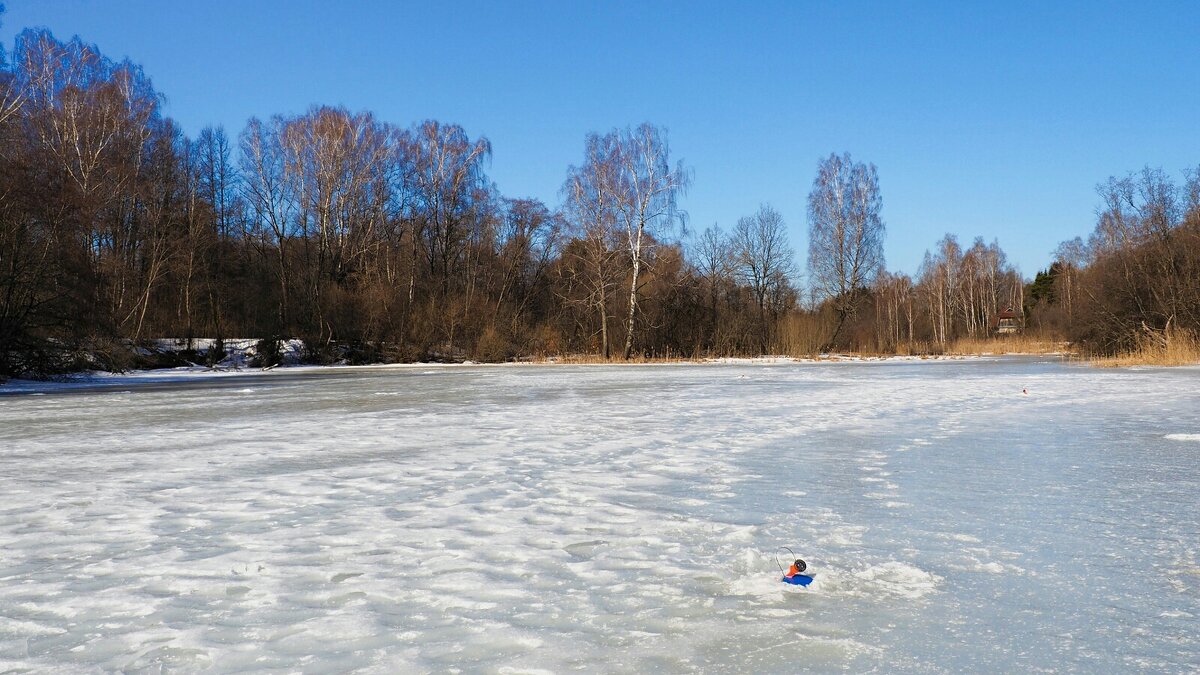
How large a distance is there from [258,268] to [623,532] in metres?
34.2

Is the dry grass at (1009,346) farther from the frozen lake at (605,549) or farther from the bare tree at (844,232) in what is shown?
the frozen lake at (605,549)

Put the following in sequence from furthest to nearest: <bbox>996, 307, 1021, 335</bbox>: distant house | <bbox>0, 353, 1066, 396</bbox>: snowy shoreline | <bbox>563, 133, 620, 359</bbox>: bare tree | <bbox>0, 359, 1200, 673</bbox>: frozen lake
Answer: <bbox>996, 307, 1021, 335</bbox>: distant house < <bbox>563, 133, 620, 359</bbox>: bare tree < <bbox>0, 353, 1066, 396</bbox>: snowy shoreline < <bbox>0, 359, 1200, 673</bbox>: frozen lake

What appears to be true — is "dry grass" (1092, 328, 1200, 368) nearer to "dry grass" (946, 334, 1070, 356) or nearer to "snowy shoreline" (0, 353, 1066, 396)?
"snowy shoreline" (0, 353, 1066, 396)

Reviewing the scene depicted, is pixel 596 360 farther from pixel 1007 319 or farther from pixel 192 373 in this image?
pixel 1007 319

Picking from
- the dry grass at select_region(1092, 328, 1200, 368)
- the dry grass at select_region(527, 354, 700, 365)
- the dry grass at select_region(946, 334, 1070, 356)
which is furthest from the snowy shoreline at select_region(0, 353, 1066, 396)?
the dry grass at select_region(1092, 328, 1200, 368)

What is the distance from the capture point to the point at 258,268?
34000 mm

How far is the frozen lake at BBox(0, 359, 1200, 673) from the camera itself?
2.18 m

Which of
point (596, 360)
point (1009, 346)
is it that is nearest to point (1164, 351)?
point (596, 360)

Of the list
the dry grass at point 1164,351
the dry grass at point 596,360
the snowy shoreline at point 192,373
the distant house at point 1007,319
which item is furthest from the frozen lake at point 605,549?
the distant house at point 1007,319

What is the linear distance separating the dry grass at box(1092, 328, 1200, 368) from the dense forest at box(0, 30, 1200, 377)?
252mm

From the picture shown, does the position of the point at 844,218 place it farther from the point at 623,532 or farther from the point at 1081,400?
the point at 623,532

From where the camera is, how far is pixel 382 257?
34594 mm

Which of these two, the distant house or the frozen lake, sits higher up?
the distant house

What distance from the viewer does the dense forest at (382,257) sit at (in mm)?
19203
